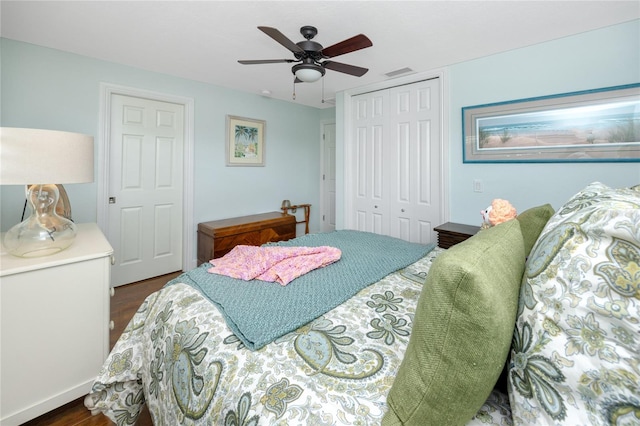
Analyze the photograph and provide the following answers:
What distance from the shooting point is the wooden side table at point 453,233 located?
8.36 ft

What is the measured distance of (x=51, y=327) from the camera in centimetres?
142

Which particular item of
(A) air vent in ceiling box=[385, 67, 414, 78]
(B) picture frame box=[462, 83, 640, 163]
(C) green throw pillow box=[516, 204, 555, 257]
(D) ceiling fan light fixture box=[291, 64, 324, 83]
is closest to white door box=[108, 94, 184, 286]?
(D) ceiling fan light fixture box=[291, 64, 324, 83]

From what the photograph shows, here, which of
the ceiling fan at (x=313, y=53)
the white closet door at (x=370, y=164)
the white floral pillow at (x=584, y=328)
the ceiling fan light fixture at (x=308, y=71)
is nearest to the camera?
the white floral pillow at (x=584, y=328)

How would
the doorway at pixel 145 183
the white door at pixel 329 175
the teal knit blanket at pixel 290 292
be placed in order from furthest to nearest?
the white door at pixel 329 175 → the doorway at pixel 145 183 → the teal knit blanket at pixel 290 292

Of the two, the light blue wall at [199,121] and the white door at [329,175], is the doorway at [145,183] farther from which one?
the white door at [329,175]

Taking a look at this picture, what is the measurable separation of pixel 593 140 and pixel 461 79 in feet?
4.13

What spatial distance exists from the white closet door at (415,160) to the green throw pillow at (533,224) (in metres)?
1.94

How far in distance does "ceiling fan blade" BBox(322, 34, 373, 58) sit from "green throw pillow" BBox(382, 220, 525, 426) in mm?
1631

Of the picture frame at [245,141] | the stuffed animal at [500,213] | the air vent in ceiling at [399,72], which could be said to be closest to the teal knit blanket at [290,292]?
the stuffed animal at [500,213]

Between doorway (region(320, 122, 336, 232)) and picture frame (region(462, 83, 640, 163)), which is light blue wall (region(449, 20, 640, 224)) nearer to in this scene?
picture frame (region(462, 83, 640, 163))

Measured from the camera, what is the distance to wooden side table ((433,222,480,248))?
8.36 ft

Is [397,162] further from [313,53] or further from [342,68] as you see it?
[313,53]

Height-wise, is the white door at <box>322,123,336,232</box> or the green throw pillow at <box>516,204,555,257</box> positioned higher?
the white door at <box>322,123,336,232</box>

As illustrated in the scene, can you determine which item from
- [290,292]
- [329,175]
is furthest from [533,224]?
[329,175]
